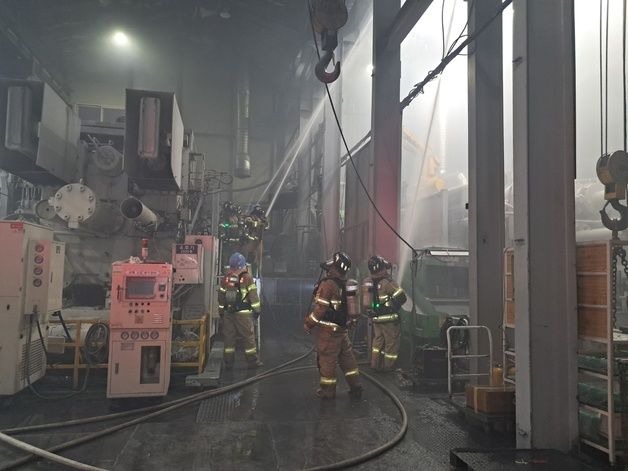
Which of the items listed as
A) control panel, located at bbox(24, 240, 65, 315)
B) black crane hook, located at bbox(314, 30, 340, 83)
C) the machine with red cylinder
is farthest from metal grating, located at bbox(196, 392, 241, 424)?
black crane hook, located at bbox(314, 30, 340, 83)

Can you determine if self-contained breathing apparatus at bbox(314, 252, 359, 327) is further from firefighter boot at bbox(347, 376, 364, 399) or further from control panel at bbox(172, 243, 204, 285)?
control panel at bbox(172, 243, 204, 285)

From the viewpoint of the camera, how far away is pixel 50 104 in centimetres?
692

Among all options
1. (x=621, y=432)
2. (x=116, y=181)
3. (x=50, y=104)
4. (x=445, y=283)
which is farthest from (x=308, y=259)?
(x=621, y=432)

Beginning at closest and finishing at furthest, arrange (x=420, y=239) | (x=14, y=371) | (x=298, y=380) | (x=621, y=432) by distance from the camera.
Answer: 1. (x=621, y=432)
2. (x=14, y=371)
3. (x=298, y=380)
4. (x=420, y=239)

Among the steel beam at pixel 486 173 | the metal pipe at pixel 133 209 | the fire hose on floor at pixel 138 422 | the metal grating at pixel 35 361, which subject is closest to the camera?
the fire hose on floor at pixel 138 422

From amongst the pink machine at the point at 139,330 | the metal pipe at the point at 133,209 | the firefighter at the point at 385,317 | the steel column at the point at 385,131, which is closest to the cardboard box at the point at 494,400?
the firefighter at the point at 385,317

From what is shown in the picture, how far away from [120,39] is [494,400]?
16.0 m

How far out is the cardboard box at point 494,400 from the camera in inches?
174

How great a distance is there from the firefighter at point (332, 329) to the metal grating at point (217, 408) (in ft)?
3.68

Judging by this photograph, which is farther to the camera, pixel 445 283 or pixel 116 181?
pixel 445 283

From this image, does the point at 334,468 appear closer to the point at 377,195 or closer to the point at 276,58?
the point at 377,195

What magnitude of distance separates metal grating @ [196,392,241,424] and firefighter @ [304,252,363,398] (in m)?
1.12

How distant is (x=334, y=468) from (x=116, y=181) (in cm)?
684

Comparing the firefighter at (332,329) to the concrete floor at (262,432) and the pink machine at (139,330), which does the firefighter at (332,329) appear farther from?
the pink machine at (139,330)
